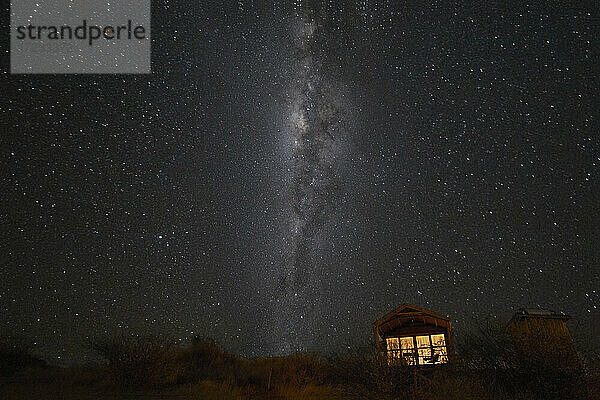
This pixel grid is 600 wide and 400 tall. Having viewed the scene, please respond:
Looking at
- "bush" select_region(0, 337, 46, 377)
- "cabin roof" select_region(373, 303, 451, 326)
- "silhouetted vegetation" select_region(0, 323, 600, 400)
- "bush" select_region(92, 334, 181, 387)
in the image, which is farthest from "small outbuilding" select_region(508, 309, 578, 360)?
"bush" select_region(0, 337, 46, 377)

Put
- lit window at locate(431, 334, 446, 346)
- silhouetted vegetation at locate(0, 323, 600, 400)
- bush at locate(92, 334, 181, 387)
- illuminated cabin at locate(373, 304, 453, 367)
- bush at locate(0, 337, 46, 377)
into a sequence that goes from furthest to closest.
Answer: lit window at locate(431, 334, 446, 346) < illuminated cabin at locate(373, 304, 453, 367) < bush at locate(0, 337, 46, 377) < bush at locate(92, 334, 181, 387) < silhouetted vegetation at locate(0, 323, 600, 400)

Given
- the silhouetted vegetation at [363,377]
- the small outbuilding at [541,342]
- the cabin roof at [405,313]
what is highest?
the cabin roof at [405,313]

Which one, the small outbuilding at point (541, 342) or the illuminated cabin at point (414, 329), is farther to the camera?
the illuminated cabin at point (414, 329)

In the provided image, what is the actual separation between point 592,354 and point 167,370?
34.8 feet

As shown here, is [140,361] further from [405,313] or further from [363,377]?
[405,313]

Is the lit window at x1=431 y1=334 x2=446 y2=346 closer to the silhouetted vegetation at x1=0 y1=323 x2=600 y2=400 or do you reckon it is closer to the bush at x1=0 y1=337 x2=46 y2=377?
the silhouetted vegetation at x1=0 y1=323 x2=600 y2=400

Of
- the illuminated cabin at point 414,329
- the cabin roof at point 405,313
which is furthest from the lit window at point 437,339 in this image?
the cabin roof at point 405,313

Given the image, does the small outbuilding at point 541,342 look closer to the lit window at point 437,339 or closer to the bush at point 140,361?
the lit window at point 437,339

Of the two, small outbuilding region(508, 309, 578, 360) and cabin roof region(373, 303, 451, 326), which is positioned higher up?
cabin roof region(373, 303, 451, 326)

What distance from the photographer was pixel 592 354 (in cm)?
1025

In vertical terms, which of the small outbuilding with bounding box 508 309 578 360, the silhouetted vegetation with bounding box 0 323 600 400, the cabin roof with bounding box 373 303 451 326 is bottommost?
the silhouetted vegetation with bounding box 0 323 600 400

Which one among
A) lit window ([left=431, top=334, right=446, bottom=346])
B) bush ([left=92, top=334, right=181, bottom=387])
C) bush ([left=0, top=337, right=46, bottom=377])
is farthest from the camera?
lit window ([left=431, top=334, right=446, bottom=346])

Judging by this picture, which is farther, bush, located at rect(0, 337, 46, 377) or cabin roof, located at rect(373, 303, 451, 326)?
cabin roof, located at rect(373, 303, 451, 326)

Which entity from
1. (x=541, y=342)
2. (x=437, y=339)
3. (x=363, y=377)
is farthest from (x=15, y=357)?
(x=541, y=342)
